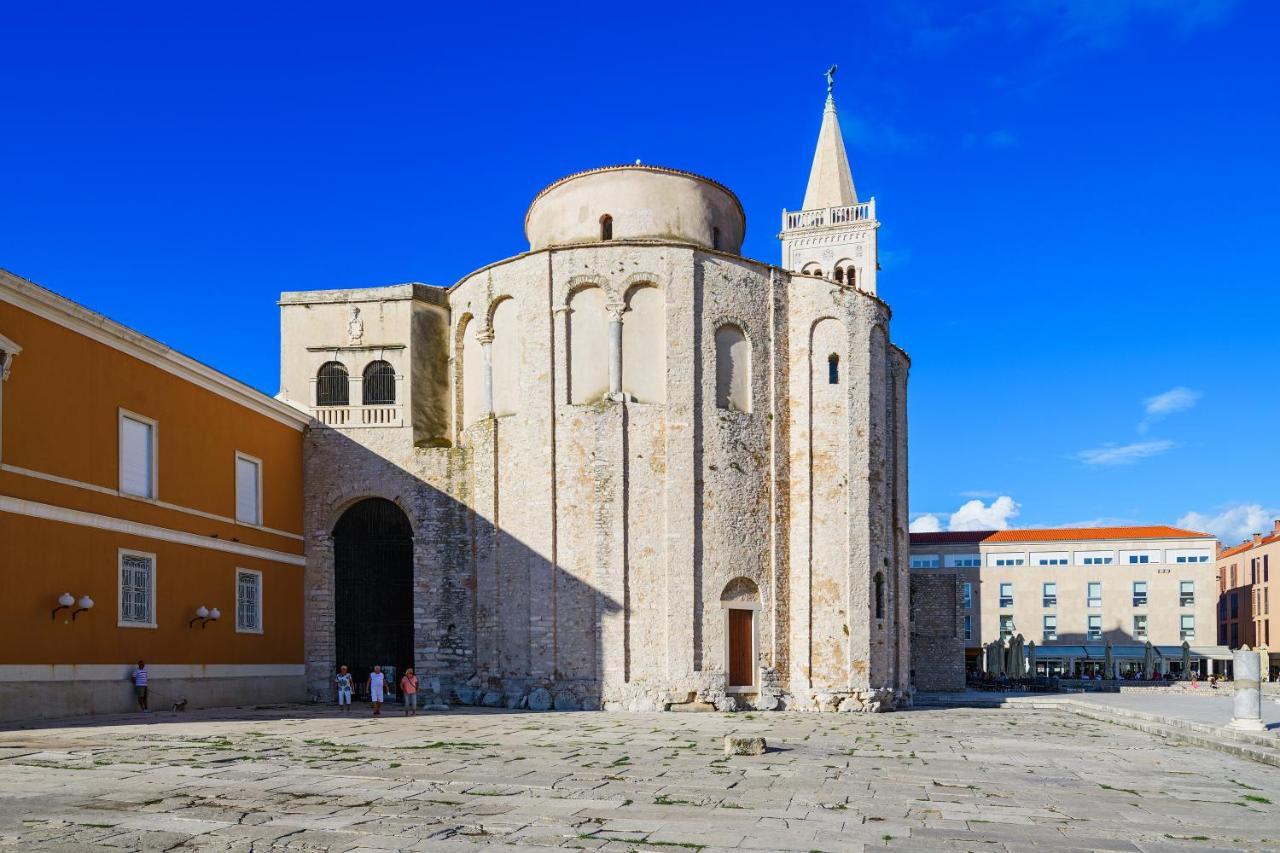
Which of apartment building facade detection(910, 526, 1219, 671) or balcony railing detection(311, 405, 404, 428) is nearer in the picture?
balcony railing detection(311, 405, 404, 428)

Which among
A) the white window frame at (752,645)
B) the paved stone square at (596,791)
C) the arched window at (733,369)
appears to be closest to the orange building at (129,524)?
the paved stone square at (596,791)

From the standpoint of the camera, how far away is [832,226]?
59.5 metres

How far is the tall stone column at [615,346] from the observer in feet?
94.8

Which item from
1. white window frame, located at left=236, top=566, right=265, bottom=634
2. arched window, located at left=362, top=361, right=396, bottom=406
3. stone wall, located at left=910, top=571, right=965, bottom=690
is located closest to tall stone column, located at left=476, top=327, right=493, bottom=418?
arched window, located at left=362, top=361, right=396, bottom=406

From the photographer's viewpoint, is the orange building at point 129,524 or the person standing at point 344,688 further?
the person standing at point 344,688

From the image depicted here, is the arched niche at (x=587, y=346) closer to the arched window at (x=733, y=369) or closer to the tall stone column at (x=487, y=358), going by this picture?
the tall stone column at (x=487, y=358)

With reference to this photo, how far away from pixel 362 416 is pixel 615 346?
7.61 m

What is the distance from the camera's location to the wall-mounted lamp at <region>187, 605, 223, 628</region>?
24.3 metres

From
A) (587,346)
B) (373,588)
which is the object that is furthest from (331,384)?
(587,346)

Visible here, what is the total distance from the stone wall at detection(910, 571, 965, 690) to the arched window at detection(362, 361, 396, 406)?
20195mm

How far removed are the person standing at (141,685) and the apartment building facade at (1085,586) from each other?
53830 mm

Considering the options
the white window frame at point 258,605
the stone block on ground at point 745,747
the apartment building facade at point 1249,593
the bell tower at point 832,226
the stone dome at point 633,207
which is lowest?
the apartment building facade at point 1249,593

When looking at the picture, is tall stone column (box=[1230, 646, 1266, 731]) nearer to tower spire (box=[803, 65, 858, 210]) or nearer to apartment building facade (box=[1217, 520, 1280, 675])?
tower spire (box=[803, 65, 858, 210])

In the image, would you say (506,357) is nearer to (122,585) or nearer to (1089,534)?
(122,585)
